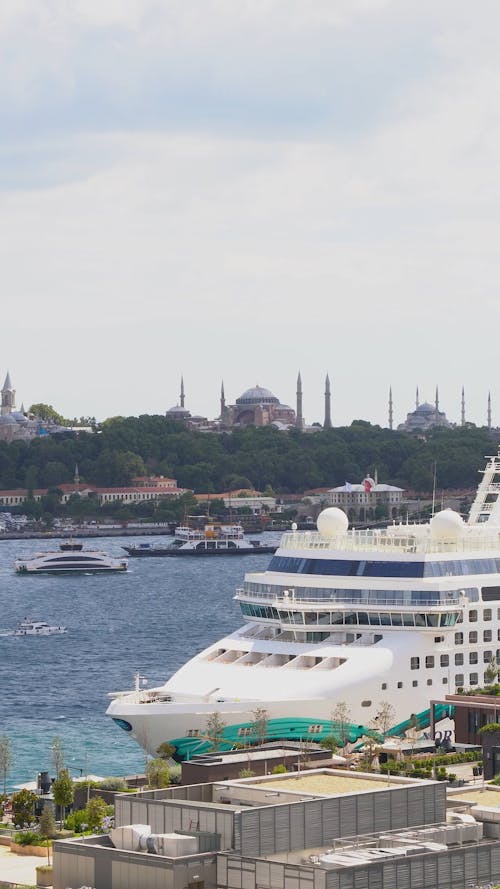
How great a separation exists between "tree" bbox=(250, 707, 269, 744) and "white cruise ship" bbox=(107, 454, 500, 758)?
6.4 inches

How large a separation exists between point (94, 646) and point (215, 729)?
169 feet

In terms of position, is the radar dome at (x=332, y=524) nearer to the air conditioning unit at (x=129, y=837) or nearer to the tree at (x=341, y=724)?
the tree at (x=341, y=724)

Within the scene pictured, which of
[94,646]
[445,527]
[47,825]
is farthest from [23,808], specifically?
[94,646]

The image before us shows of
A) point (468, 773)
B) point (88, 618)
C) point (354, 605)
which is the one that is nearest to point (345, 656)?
point (354, 605)

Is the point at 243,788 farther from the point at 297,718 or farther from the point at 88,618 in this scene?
the point at 88,618

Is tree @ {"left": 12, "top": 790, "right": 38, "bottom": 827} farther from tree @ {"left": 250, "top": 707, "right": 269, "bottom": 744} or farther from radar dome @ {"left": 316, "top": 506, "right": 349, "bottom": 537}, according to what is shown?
radar dome @ {"left": 316, "top": 506, "right": 349, "bottom": 537}

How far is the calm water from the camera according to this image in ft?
226

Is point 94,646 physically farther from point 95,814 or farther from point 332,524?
point 95,814

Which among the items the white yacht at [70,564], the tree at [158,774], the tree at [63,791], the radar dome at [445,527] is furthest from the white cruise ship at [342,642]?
the white yacht at [70,564]

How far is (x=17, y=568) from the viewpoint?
17750 cm

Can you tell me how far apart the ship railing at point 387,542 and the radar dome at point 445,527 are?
0.50 ft

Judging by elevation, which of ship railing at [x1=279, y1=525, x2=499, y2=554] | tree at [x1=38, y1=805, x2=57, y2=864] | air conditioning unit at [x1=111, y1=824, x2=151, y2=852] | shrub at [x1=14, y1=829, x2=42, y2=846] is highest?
ship railing at [x1=279, y1=525, x2=499, y2=554]

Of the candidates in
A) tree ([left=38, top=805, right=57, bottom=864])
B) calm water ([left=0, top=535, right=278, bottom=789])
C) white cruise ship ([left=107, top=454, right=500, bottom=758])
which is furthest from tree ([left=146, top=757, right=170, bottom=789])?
calm water ([left=0, top=535, right=278, bottom=789])

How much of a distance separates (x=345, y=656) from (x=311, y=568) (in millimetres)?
4354
